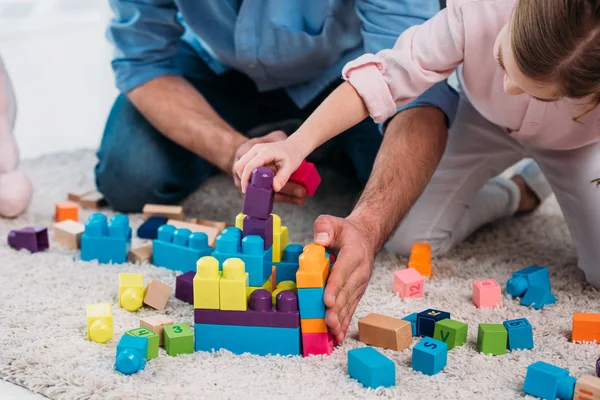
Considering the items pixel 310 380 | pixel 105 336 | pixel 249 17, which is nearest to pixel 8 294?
pixel 105 336

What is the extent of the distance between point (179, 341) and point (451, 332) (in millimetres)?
350

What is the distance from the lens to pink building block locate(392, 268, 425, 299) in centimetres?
117

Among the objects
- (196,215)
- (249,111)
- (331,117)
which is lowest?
(196,215)

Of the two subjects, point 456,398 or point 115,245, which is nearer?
point 456,398

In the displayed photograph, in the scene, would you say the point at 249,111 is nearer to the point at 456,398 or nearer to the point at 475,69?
the point at 475,69

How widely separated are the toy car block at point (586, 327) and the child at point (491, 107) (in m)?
0.24

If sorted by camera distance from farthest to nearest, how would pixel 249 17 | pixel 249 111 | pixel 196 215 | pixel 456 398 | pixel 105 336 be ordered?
pixel 249 111
pixel 196 215
pixel 249 17
pixel 105 336
pixel 456 398

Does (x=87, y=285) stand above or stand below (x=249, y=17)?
below

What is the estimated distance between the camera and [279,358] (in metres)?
0.96

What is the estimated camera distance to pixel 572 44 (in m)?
0.90

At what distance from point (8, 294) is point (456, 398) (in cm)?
68

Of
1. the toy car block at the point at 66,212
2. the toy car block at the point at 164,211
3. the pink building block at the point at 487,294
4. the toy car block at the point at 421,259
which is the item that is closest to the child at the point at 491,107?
the toy car block at the point at 421,259

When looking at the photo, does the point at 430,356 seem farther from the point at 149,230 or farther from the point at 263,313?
the point at 149,230

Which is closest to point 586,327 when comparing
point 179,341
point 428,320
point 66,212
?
point 428,320
